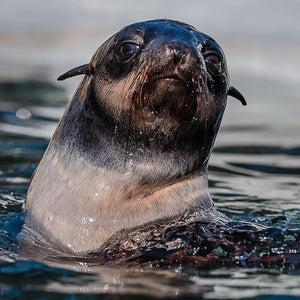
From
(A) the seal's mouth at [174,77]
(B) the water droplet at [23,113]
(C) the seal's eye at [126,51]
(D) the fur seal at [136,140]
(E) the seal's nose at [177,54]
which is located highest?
(E) the seal's nose at [177,54]

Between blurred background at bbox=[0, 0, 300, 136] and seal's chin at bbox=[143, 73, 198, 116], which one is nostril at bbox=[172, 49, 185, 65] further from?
blurred background at bbox=[0, 0, 300, 136]

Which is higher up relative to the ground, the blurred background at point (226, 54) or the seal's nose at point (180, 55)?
the seal's nose at point (180, 55)

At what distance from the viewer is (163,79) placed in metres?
3.59

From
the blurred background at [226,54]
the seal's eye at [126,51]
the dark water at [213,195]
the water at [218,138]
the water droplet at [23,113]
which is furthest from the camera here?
the water droplet at [23,113]

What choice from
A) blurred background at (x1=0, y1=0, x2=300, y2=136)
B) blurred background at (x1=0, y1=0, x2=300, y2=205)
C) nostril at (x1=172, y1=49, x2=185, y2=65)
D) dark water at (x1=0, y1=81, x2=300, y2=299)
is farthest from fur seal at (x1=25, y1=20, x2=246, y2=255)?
blurred background at (x1=0, y1=0, x2=300, y2=136)

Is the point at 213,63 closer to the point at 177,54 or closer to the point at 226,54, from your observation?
the point at 177,54

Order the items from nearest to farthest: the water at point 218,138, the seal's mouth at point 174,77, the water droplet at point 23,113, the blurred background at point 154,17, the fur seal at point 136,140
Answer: the water at point 218,138, the seal's mouth at point 174,77, the fur seal at point 136,140, the water droplet at point 23,113, the blurred background at point 154,17

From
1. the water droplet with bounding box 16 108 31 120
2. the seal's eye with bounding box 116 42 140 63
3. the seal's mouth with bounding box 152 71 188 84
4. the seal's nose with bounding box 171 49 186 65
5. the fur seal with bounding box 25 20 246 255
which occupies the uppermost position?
the seal's nose with bounding box 171 49 186 65

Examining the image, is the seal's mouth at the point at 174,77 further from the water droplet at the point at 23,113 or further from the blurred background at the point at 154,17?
the blurred background at the point at 154,17

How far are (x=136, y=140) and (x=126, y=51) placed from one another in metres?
0.49

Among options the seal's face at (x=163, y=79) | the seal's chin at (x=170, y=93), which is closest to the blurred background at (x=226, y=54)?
the seal's face at (x=163, y=79)

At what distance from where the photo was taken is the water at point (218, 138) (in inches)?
123

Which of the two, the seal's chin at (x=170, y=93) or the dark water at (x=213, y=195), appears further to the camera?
the seal's chin at (x=170, y=93)

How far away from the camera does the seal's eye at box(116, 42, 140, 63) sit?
3837 mm
